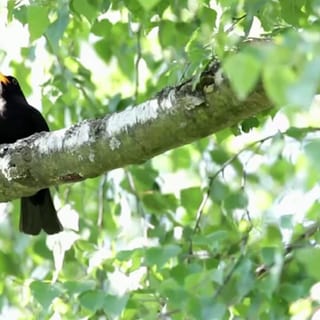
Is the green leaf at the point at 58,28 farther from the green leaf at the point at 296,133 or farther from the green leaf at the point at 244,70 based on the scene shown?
the green leaf at the point at 244,70

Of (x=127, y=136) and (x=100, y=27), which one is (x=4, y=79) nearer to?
(x=100, y=27)

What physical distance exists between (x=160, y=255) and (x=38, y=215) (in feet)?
5.92

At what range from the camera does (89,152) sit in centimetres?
251

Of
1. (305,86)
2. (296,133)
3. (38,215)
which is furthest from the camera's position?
(38,215)

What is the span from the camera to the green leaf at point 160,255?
2.14m

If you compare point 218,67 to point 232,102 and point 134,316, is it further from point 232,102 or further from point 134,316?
point 134,316

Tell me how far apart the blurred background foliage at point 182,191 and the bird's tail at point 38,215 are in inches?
2.8

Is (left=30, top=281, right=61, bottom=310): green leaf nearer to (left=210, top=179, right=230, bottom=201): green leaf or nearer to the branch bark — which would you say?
the branch bark

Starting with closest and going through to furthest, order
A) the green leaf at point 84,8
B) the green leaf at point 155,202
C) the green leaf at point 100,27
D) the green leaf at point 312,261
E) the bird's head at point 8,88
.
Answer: the green leaf at point 312,261
the green leaf at point 84,8
the green leaf at point 100,27
the green leaf at point 155,202
the bird's head at point 8,88

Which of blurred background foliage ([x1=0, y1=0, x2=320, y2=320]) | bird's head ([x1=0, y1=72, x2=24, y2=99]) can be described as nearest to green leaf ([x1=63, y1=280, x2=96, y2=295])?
blurred background foliage ([x1=0, y1=0, x2=320, y2=320])

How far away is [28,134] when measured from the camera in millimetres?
3980

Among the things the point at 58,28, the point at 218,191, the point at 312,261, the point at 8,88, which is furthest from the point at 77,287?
the point at 8,88

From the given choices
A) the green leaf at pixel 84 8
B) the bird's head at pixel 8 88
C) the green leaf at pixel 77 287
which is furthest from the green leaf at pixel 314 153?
the bird's head at pixel 8 88

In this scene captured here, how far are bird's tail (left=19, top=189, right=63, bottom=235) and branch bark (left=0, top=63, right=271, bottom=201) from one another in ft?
3.11
